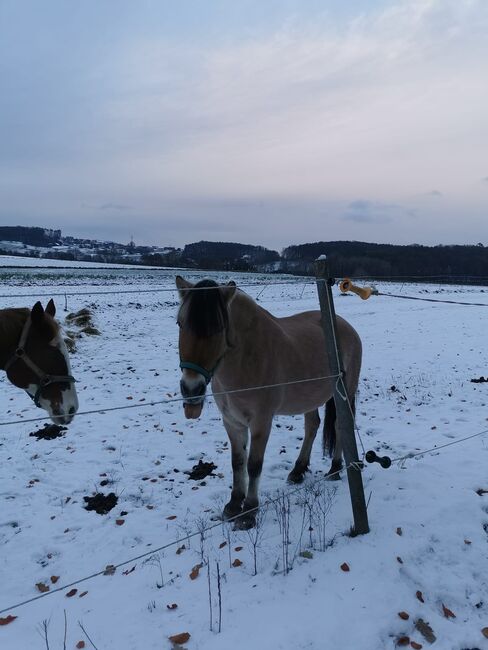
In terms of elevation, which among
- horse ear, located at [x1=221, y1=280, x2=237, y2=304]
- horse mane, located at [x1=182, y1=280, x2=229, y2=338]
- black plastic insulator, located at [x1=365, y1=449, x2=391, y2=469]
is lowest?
black plastic insulator, located at [x1=365, y1=449, x2=391, y2=469]

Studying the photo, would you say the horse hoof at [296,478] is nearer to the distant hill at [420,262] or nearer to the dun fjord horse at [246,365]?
the dun fjord horse at [246,365]

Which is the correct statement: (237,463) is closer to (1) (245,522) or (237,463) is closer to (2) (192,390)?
(1) (245,522)

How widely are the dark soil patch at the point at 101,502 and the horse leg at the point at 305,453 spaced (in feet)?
6.82

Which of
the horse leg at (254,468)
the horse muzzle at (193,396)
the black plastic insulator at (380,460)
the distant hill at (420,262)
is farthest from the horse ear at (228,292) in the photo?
the distant hill at (420,262)

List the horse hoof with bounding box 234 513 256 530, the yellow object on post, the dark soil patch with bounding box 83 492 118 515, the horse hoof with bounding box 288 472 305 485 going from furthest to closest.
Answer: the horse hoof with bounding box 288 472 305 485 < the dark soil patch with bounding box 83 492 118 515 < the horse hoof with bounding box 234 513 256 530 < the yellow object on post

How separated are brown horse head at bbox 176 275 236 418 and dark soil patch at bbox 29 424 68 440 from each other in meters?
4.09

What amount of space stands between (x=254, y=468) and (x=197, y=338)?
5.51ft

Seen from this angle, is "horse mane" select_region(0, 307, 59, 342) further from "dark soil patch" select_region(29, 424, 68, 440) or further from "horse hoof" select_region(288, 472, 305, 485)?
"dark soil patch" select_region(29, 424, 68, 440)

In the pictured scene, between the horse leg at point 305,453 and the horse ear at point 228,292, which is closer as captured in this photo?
the horse ear at point 228,292

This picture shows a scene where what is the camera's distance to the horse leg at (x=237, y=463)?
161 inches

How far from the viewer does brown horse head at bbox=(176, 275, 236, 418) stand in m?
2.97

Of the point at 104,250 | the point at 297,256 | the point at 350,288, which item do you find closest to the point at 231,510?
the point at 350,288

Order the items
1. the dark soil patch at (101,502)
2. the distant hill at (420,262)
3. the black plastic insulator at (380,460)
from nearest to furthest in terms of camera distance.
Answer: the black plastic insulator at (380,460) < the dark soil patch at (101,502) < the distant hill at (420,262)

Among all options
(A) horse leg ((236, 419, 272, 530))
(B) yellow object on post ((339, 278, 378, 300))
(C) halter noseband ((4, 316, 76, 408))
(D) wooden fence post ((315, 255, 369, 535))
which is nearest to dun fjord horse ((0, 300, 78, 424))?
(C) halter noseband ((4, 316, 76, 408))
